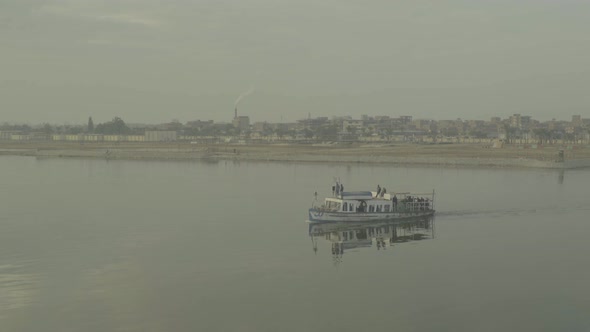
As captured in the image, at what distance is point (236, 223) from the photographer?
4241 centimetres

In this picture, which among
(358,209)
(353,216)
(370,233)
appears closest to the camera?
(370,233)

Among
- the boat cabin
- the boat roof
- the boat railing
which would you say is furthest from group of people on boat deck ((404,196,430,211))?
the boat roof

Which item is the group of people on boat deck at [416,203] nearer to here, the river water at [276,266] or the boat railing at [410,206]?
the boat railing at [410,206]

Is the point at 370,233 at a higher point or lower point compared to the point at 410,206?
lower

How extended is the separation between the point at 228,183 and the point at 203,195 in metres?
12.9

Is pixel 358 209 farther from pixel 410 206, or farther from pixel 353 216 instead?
pixel 410 206

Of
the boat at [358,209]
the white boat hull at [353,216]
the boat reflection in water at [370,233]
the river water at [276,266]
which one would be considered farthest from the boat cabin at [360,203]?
the river water at [276,266]

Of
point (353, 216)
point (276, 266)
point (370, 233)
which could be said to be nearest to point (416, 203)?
point (353, 216)

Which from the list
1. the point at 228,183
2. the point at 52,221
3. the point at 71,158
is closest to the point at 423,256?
the point at 52,221

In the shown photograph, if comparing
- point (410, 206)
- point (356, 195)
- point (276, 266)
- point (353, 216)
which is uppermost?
point (356, 195)

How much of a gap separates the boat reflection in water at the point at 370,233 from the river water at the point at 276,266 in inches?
10.1

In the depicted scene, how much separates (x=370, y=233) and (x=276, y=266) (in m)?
11.1

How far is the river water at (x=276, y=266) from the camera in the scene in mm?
22625

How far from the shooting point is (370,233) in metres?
39.5
